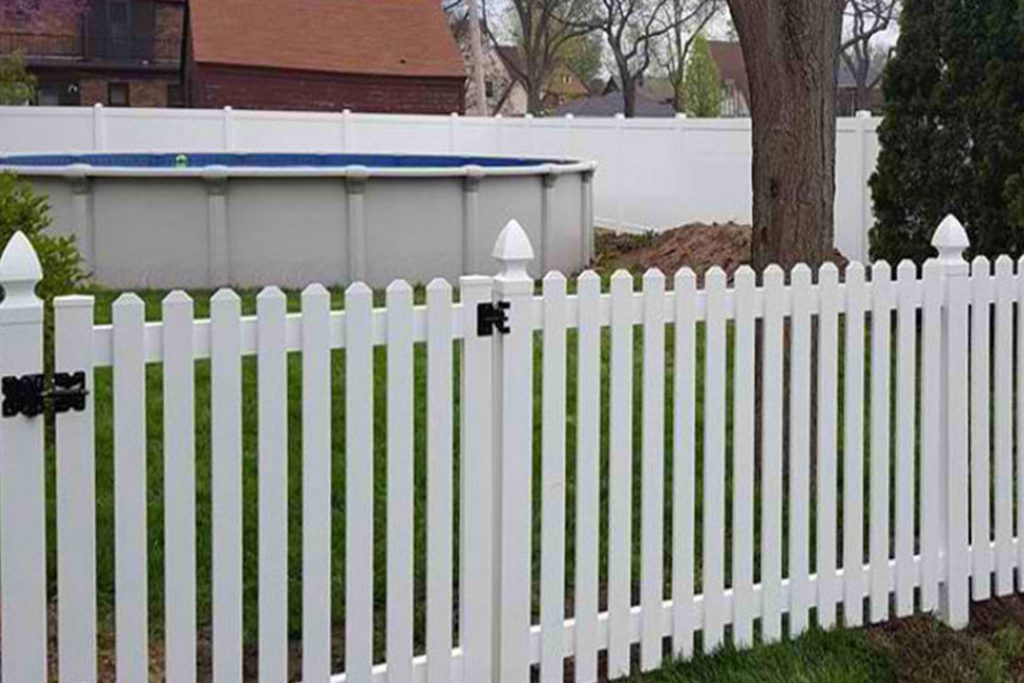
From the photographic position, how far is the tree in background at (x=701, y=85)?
39.3m

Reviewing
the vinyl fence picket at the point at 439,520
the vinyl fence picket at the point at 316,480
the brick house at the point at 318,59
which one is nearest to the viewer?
the vinyl fence picket at the point at 316,480

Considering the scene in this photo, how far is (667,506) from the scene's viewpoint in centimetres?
486

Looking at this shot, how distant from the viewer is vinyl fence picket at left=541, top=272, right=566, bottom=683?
3.20m

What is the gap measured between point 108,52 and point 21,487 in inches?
1248

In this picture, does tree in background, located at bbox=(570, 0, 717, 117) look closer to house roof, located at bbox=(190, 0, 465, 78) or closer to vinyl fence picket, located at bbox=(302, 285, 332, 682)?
house roof, located at bbox=(190, 0, 465, 78)

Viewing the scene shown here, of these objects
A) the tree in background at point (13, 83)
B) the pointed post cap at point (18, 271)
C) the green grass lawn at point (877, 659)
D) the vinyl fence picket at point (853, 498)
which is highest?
the tree in background at point (13, 83)

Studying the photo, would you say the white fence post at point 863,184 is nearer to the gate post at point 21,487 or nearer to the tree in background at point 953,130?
the tree in background at point 953,130

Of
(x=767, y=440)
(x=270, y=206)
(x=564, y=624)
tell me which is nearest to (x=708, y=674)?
(x=564, y=624)

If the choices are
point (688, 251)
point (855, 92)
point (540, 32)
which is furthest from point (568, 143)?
point (855, 92)

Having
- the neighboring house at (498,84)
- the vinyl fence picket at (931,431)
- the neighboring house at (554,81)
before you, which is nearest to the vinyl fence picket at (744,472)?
the vinyl fence picket at (931,431)

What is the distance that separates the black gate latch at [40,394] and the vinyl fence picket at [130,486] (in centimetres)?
8

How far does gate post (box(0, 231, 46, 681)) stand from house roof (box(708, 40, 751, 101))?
49.2 m

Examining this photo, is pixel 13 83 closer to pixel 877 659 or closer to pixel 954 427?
pixel 954 427

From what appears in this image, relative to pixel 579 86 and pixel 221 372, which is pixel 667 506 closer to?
pixel 221 372
